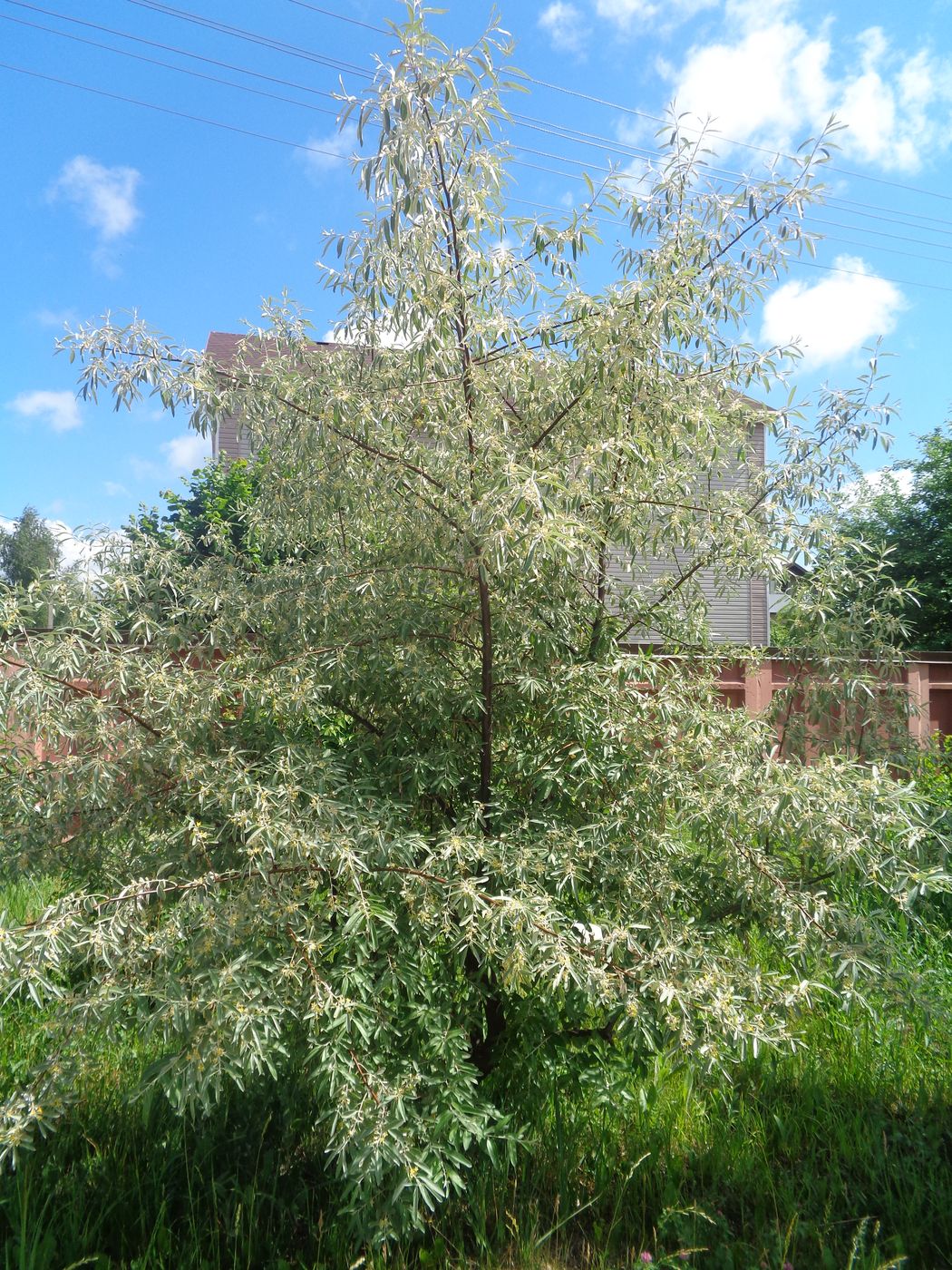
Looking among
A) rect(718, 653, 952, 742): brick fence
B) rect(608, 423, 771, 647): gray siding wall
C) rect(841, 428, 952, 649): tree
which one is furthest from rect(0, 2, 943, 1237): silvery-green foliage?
rect(841, 428, 952, 649): tree

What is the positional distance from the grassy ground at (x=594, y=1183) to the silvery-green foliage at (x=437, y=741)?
32 cm

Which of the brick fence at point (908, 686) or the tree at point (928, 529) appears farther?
the tree at point (928, 529)

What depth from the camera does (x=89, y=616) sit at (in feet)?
9.49

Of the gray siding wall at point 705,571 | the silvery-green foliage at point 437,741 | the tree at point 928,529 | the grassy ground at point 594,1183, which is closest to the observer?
the silvery-green foliage at point 437,741

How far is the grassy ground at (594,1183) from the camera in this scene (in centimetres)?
289

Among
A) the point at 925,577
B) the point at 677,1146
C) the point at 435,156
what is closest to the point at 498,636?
the point at 435,156

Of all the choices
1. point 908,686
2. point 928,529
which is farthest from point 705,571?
point 928,529

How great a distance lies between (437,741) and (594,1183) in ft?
5.15

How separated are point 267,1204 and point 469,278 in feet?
10.1

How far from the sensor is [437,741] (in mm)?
3092

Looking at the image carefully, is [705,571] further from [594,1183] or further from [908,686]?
[594,1183]

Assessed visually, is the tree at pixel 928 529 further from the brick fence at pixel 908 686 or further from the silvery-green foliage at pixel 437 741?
the silvery-green foliage at pixel 437 741

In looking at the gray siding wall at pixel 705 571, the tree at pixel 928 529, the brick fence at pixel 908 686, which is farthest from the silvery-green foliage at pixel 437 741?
the tree at pixel 928 529

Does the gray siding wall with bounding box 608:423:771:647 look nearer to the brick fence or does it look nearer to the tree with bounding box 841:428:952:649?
the brick fence
